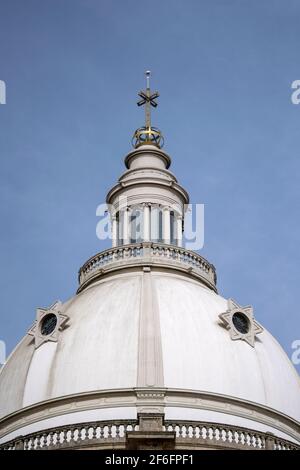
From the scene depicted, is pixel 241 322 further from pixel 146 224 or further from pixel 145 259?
pixel 146 224

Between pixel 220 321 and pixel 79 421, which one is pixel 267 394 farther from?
pixel 79 421

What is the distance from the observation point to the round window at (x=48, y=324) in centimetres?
5434

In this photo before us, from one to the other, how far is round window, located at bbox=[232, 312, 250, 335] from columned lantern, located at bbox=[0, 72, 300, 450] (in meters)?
0.04

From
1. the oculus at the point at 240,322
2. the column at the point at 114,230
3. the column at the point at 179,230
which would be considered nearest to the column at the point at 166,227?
the column at the point at 179,230

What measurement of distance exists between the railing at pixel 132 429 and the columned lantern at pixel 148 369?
0.04 meters

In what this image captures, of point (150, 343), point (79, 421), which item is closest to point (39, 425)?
point (79, 421)

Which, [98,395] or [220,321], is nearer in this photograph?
[98,395]

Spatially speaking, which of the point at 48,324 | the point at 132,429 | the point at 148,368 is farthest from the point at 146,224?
the point at 132,429

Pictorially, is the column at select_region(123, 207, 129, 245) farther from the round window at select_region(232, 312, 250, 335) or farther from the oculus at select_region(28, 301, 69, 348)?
the round window at select_region(232, 312, 250, 335)

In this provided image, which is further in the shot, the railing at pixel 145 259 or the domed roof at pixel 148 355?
the railing at pixel 145 259

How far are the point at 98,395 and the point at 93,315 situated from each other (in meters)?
4.72

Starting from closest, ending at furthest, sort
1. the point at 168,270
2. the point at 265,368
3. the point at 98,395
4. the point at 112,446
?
the point at 112,446
the point at 98,395
the point at 265,368
the point at 168,270

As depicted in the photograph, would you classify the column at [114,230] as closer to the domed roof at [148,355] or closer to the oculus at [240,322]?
the domed roof at [148,355]

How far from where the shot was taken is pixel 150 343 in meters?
51.4
